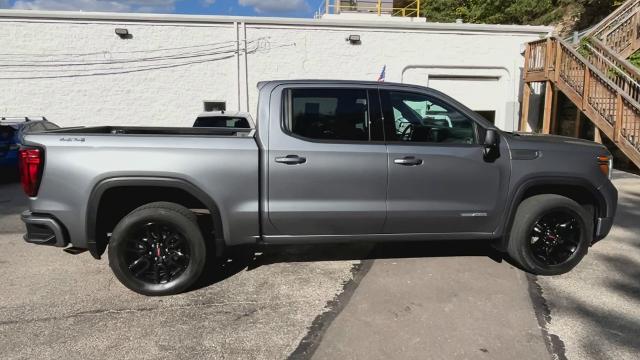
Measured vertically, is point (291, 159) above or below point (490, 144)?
below

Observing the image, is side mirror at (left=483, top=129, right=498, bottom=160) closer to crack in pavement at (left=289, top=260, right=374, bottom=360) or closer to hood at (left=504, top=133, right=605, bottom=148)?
hood at (left=504, top=133, right=605, bottom=148)

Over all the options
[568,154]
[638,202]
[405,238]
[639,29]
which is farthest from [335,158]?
[639,29]

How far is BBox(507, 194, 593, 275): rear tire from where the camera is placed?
15.5ft

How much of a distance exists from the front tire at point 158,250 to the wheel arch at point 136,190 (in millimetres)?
135

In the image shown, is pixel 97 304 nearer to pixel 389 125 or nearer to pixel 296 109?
pixel 296 109

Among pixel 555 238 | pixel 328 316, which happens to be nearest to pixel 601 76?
pixel 555 238

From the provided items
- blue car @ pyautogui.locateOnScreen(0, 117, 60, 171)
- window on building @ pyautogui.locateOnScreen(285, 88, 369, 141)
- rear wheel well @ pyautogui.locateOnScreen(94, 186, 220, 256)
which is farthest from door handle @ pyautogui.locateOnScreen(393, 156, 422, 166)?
blue car @ pyautogui.locateOnScreen(0, 117, 60, 171)

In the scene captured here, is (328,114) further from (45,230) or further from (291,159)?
(45,230)

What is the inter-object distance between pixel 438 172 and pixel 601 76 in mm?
8655

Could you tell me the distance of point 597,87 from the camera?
1135 centimetres

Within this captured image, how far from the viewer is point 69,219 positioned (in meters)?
4.13

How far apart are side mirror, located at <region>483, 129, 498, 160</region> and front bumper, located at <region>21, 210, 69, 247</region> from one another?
3777mm

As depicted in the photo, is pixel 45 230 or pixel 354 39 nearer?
pixel 45 230

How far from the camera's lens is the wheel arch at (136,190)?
4.10 metres
